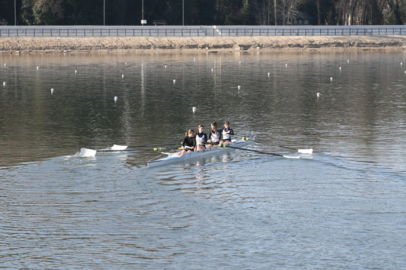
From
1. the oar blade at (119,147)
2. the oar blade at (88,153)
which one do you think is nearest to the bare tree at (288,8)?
the oar blade at (119,147)

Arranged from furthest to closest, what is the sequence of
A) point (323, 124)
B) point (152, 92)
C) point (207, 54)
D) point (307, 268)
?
point (207, 54), point (152, 92), point (323, 124), point (307, 268)

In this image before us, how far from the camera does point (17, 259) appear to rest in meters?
14.7

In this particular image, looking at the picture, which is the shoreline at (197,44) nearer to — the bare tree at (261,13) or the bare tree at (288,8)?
the bare tree at (288,8)

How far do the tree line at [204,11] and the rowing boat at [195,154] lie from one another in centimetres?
8134

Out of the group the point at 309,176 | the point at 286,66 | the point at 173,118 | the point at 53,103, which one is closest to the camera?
the point at 309,176

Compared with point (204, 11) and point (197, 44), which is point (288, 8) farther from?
point (197, 44)

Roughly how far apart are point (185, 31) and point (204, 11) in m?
26.2

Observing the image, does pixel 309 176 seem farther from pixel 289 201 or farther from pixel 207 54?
pixel 207 54

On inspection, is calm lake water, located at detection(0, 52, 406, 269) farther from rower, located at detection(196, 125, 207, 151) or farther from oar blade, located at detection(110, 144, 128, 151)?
rower, located at detection(196, 125, 207, 151)

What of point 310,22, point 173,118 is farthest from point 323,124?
point 310,22

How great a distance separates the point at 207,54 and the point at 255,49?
30.9 feet

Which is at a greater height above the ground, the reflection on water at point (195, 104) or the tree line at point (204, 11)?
the tree line at point (204, 11)

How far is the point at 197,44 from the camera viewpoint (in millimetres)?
94250

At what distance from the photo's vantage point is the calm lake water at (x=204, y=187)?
15.2 meters
